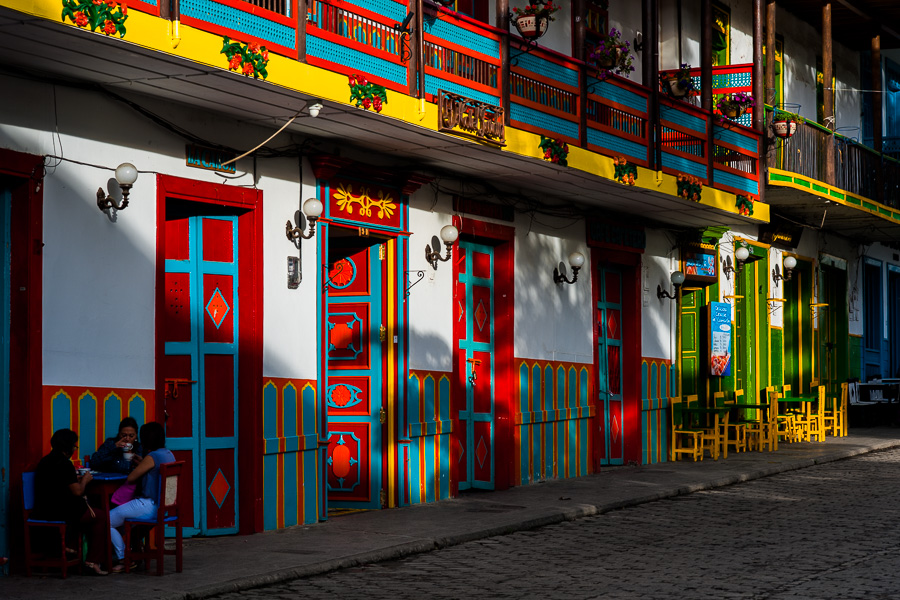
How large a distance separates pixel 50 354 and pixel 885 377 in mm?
22504

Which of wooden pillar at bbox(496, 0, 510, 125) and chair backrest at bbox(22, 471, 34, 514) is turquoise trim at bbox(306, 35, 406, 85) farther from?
chair backrest at bbox(22, 471, 34, 514)

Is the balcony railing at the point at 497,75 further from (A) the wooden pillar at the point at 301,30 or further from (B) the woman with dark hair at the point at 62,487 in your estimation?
(B) the woman with dark hair at the point at 62,487

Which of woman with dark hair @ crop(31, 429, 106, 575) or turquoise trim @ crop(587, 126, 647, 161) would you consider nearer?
woman with dark hair @ crop(31, 429, 106, 575)

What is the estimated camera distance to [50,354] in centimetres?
912

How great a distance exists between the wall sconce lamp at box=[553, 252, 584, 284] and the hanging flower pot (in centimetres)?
486

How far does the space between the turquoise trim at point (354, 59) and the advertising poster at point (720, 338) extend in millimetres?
10114

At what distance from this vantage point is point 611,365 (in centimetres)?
1791

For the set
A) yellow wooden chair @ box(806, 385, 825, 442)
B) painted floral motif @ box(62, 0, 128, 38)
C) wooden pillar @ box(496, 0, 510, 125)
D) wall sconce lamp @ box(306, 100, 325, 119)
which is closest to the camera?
painted floral motif @ box(62, 0, 128, 38)

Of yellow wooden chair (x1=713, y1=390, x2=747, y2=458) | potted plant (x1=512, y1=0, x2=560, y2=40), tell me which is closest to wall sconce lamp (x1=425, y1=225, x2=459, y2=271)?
potted plant (x1=512, y1=0, x2=560, y2=40)

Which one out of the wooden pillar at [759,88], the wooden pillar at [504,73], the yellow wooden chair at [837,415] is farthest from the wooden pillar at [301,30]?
the yellow wooden chair at [837,415]

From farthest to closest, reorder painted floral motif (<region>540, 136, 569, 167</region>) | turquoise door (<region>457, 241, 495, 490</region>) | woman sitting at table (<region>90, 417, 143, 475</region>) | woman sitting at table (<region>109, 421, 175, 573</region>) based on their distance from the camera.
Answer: turquoise door (<region>457, 241, 495, 490</region>)
painted floral motif (<region>540, 136, 569, 167</region>)
woman sitting at table (<region>90, 417, 143, 475</region>)
woman sitting at table (<region>109, 421, 175, 573</region>)

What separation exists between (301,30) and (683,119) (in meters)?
7.89

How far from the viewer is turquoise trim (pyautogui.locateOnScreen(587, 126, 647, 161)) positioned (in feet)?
47.3

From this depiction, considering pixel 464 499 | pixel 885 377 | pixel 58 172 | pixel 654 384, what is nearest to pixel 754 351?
pixel 654 384
